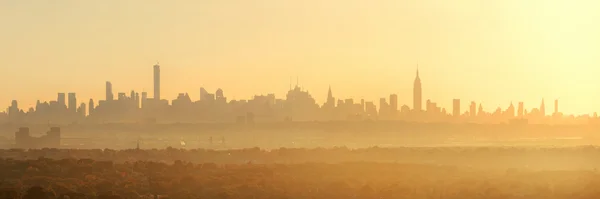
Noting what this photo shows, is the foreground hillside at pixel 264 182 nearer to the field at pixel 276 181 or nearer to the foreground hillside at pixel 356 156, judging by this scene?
the field at pixel 276 181

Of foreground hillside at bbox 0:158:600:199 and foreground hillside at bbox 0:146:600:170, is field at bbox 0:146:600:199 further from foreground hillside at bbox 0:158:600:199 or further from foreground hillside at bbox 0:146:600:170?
foreground hillside at bbox 0:146:600:170

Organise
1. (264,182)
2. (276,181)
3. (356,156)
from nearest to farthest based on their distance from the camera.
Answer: (264,182) < (276,181) < (356,156)

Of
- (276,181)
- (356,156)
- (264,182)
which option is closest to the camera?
(264,182)

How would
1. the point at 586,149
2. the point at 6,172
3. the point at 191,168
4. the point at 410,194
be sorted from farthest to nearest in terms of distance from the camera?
the point at 586,149 → the point at 191,168 → the point at 6,172 → the point at 410,194

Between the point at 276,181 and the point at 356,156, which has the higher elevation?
the point at 276,181

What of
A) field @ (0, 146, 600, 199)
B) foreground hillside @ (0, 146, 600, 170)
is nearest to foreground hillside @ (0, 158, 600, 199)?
field @ (0, 146, 600, 199)

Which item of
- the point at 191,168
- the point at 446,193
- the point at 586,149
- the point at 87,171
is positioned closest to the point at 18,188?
the point at 87,171

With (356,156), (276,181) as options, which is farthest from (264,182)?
(356,156)

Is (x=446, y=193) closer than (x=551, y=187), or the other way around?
(x=446, y=193)

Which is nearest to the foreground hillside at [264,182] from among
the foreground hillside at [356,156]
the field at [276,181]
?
the field at [276,181]

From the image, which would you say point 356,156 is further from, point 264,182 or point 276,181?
point 264,182

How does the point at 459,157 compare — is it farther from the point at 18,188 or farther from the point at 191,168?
the point at 18,188
